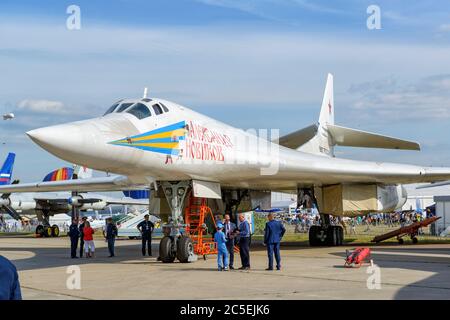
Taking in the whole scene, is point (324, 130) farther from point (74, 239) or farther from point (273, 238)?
point (273, 238)

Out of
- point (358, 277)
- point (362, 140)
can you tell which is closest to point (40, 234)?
point (362, 140)

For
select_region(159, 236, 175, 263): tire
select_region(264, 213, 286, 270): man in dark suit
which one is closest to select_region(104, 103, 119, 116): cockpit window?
select_region(159, 236, 175, 263): tire

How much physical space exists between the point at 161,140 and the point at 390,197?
10.2 meters

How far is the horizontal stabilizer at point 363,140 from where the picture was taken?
21.9 meters

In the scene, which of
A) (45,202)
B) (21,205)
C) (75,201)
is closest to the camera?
(75,201)

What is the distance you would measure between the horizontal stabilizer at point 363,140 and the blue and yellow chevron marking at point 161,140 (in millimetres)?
9218

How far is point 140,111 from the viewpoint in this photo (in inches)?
577

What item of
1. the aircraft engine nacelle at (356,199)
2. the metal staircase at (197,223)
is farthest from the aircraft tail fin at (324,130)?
the metal staircase at (197,223)

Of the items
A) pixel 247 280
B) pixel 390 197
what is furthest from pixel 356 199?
pixel 247 280

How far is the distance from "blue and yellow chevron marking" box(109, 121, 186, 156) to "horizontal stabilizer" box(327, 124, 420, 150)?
9.22 meters

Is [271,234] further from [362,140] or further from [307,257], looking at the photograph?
[362,140]

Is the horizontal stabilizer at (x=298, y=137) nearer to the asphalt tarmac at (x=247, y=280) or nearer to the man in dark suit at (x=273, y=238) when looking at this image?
the asphalt tarmac at (x=247, y=280)

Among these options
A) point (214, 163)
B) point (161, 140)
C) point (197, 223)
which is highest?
point (161, 140)

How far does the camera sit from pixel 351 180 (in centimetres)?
2019
